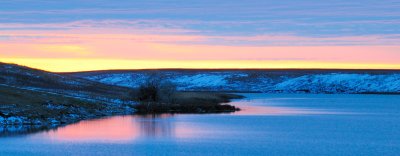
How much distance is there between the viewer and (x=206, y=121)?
61.2 metres

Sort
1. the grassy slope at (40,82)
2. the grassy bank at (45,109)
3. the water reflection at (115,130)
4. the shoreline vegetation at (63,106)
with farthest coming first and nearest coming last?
the grassy slope at (40,82) < the grassy bank at (45,109) < the shoreline vegetation at (63,106) < the water reflection at (115,130)

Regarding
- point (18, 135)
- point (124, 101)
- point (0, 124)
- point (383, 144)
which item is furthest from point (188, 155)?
point (124, 101)

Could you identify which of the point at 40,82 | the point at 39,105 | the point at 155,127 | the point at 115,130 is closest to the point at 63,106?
the point at 39,105

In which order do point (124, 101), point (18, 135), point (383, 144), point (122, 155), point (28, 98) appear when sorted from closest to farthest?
point (122, 155)
point (383, 144)
point (18, 135)
point (28, 98)
point (124, 101)

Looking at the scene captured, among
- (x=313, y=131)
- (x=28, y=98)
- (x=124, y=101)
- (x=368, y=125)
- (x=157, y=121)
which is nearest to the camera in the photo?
(x=313, y=131)

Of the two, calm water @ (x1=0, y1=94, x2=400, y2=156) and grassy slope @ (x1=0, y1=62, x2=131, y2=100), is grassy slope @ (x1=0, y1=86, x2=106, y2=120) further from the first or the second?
grassy slope @ (x1=0, y1=62, x2=131, y2=100)

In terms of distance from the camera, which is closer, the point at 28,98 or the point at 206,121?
the point at 206,121

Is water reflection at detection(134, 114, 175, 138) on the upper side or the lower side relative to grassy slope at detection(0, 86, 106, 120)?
lower

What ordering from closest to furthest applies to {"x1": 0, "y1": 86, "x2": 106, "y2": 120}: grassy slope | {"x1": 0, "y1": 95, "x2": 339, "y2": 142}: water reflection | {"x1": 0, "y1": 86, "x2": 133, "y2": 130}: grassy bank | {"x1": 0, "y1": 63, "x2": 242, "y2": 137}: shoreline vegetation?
{"x1": 0, "y1": 95, "x2": 339, "y2": 142}: water reflection → {"x1": 0, "y1": 63, "x2": 242, "y2": 137}: shoreline vegetation → {"x1": 0, "y1": 86, "x2": 133, "y2": 130}: grassy bank → {"x1": 0, "y1": 86, "x2": 106, "y2": 120}: grassy slope

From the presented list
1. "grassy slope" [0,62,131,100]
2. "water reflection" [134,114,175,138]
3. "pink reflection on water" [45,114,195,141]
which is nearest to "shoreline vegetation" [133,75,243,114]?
"water reflection" [134,114,175,138]

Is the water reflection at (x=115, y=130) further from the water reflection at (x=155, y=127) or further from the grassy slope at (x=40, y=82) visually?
the grassy slope at (x=40, y=82)

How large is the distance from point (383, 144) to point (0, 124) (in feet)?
92.7

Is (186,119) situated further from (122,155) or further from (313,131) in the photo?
(122,155)

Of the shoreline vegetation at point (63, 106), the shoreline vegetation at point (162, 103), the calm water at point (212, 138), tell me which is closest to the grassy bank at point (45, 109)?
the shoreline vegetation at point (63, 106)
